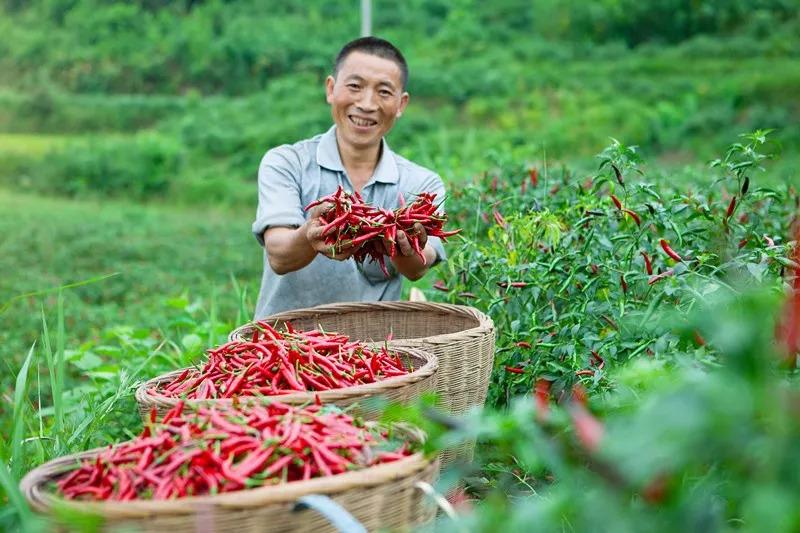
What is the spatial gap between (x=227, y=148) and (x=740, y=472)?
546 inches

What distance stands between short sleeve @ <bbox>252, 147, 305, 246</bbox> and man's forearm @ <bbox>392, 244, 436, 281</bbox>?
0.38m

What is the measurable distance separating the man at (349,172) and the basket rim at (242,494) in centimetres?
184

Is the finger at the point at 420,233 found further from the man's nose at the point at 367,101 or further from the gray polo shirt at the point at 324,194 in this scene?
the man's nose at the point at 367,101

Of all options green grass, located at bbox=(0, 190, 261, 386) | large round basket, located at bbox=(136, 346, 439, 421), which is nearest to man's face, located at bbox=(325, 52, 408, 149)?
large round basket, located at bbox=(136, 346, 439, 421)

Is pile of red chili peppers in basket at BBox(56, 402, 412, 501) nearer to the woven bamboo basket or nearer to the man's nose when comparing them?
the woven bamboo basket

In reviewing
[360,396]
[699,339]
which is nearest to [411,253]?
[360,396]

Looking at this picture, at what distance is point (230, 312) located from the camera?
718 centimetres

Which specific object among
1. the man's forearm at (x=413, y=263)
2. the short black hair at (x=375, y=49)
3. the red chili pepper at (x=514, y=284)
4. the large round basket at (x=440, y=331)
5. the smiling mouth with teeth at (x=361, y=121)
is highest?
the short black hair at (x=375, y=49)

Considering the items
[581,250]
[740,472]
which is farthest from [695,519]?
[581,250]

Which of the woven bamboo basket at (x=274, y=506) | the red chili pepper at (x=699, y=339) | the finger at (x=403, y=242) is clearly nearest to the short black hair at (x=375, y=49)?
the finger at (x=403, y=242)

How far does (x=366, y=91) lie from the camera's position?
377 cm

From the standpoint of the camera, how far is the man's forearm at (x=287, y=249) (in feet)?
10.9

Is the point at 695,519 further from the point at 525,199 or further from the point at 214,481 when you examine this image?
the point at 525,199

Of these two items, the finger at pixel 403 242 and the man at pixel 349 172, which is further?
the man at pixel 349 172
